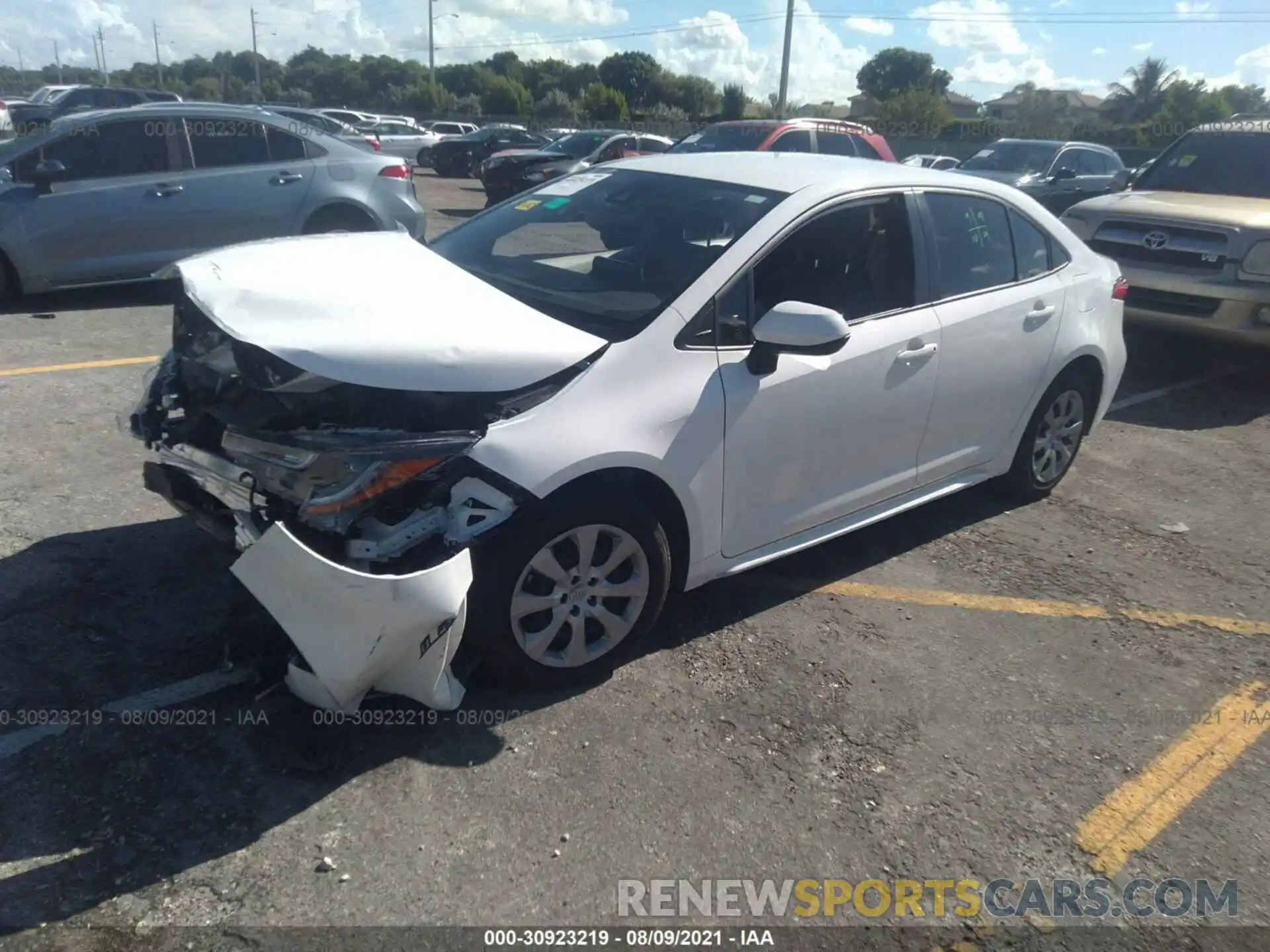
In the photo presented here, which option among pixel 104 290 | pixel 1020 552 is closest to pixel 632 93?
pixel 104 290

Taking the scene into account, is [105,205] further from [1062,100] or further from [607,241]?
[1062,100]

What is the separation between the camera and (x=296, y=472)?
3062 mm

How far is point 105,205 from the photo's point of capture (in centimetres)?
820

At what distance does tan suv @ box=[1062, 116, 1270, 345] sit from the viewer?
25.3 ft

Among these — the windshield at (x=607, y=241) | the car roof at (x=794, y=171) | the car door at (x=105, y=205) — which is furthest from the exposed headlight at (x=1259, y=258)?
the car door at (x=105, y=205)

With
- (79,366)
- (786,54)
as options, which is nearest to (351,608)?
(79,366)

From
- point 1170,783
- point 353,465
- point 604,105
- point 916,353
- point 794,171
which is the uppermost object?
point 604,105

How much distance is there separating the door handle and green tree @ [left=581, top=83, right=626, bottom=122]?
46.9 metres

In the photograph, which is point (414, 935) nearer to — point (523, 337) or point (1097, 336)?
point (523, 337)

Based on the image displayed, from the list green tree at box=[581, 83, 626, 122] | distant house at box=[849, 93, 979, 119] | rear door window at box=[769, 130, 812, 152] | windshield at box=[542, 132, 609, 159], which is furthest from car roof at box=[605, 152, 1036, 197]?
distant house at box=[849, 93, 979, 119]

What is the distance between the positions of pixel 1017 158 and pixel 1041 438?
11.4 m

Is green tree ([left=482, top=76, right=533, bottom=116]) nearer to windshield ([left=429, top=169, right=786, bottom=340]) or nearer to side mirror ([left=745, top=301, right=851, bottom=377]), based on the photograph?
windshield ([left=429, top=169, right=786, bottom=340])

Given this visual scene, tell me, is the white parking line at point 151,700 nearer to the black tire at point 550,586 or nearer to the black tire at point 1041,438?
the black tire at point 550,586

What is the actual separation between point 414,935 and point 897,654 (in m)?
2.16
